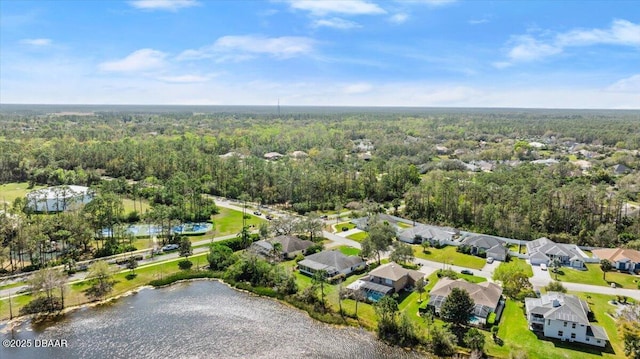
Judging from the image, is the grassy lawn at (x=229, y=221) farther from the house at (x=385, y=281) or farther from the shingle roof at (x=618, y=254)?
the shingle roof at (x=618, y=254)

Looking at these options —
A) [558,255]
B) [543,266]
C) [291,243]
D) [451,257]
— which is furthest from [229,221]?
[558,255]

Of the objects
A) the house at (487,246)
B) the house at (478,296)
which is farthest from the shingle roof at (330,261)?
the house at (487,246)

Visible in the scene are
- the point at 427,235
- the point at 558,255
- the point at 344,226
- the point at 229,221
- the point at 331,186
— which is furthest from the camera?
the point at 331,186

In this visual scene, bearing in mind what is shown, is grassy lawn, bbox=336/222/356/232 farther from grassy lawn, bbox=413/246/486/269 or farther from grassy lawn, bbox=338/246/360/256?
grassy lawn, bbox=413/246/486/269

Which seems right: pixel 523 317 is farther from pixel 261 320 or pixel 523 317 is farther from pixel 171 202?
pixel 171 202

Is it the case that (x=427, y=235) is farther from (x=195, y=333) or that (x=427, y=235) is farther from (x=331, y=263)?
(x=195, y=333)

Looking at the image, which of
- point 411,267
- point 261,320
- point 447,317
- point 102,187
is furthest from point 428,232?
point 102,187

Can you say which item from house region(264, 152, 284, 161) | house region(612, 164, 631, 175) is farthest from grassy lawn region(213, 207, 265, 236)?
house region(612, 164, 631, 175)
